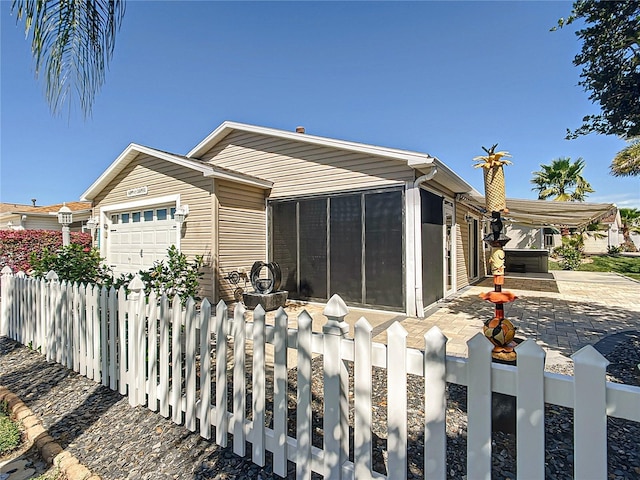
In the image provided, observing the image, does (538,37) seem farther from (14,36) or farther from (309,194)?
(14,36)

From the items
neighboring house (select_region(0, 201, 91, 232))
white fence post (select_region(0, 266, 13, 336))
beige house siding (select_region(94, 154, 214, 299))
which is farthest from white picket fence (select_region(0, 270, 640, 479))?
neighboring house (select_region(0, 201, 91, 232))

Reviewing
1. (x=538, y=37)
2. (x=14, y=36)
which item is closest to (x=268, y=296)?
(x=14, y=36)

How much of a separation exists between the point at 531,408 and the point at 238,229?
760 cm

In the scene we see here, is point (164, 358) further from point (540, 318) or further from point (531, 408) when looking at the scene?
point (540, 318)

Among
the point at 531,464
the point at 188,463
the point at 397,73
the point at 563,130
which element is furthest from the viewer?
the point at 397,73

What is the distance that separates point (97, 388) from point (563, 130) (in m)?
6.76

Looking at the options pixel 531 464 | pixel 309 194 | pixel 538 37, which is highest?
pixel 538 37

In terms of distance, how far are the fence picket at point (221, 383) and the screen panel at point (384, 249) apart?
5.07 metres

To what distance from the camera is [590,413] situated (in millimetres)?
1127

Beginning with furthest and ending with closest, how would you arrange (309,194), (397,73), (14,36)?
(397,73) < (309,194) < (14,36)

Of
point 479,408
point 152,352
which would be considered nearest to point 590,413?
point 479,408

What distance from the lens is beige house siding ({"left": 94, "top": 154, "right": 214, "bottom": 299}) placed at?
7.74 m

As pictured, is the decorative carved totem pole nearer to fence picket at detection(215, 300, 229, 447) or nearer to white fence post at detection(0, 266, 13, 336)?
fence picket at detection(215, 300, 229, 447)

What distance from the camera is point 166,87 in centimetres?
740
